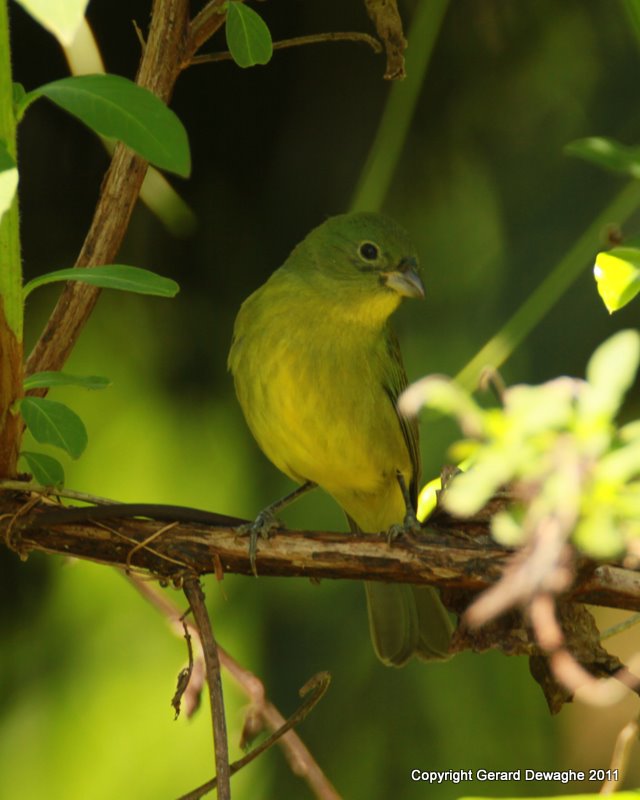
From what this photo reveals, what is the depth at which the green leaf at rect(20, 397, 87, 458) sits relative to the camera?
5.72 ft

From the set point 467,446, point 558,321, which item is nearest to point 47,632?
point 558,321

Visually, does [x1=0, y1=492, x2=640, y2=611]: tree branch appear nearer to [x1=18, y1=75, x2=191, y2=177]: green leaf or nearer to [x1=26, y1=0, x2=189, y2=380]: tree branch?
[x1=26, y1=0, x2=189, y2=380]: tree branch

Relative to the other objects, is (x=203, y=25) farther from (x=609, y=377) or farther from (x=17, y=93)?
(x=609, y=377)

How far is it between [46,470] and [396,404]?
1.14m

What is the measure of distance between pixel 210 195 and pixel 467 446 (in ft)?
8.26

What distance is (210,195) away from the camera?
3.29 meters

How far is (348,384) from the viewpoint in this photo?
110 inches

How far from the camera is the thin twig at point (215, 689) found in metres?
1.64

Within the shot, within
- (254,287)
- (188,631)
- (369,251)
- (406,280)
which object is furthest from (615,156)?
(254,287)

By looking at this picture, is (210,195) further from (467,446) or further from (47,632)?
(467,446)

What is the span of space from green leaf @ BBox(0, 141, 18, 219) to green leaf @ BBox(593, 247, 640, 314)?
29.4 inches

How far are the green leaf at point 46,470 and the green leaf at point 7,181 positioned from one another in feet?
2.80

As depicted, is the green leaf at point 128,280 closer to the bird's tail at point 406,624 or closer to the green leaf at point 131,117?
the green leaf at point 131,117

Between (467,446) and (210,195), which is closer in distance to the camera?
(467,446)
